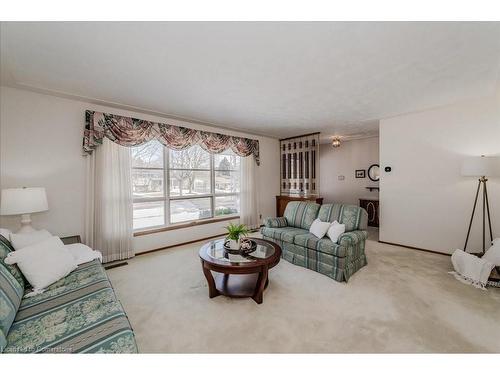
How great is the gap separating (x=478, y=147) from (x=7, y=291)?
18.0ft

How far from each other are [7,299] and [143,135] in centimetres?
270

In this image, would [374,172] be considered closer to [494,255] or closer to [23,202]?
[494,255]

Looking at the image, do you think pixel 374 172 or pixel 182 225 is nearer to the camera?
pixel 182 225

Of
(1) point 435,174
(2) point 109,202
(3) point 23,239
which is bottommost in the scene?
(3) point 23,239

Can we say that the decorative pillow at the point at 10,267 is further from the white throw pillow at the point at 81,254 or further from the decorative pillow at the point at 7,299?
the white throw pillow at the point at 81,254

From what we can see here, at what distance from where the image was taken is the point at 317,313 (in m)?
1.96

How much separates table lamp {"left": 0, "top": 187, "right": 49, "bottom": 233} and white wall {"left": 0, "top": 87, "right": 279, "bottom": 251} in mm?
432

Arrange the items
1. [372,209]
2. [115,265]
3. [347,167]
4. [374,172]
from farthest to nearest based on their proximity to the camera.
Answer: [347,167] → [374,172] → [372,209] → [115,265]

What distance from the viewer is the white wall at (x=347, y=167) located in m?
5.88

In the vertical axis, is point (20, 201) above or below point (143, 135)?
below

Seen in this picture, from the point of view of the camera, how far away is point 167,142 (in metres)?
3.76

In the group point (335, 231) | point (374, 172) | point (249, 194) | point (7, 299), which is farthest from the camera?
point (374, 172)

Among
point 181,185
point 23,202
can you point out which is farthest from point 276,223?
point 23,202

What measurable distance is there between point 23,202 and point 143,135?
5.68 feet
